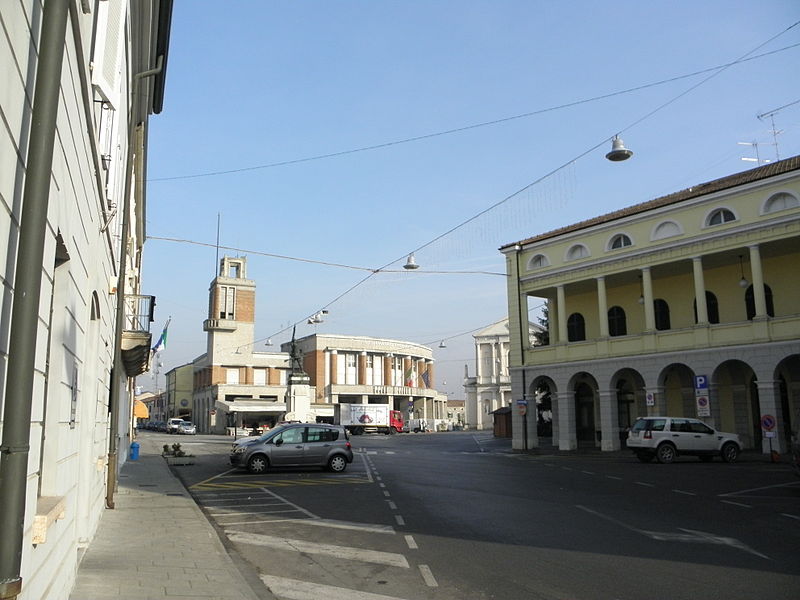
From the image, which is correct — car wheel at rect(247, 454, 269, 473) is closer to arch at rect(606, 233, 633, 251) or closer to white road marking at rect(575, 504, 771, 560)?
white road marking at rect(575, 504, 771, 560)

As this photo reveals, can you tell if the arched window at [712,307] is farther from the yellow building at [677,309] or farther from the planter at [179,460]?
the planter at [179,460]

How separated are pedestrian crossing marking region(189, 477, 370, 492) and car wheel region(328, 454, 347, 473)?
229 cm

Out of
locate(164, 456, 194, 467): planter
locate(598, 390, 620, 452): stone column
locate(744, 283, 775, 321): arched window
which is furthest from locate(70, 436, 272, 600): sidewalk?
locate(744, 283, 775, 321): arched window

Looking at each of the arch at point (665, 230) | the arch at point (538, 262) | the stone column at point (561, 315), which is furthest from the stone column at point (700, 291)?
the arch at point (538, 262)

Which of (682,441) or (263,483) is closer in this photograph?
(263,483)

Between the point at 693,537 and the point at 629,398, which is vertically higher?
the point at 629,398

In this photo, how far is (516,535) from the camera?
10844 millimetres

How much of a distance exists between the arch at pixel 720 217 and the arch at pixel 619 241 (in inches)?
154

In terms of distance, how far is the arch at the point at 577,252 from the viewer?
120 ft

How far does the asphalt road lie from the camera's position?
7.74 metres

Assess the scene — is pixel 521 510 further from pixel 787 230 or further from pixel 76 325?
pixel 787 230

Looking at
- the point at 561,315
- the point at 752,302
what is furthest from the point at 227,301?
the point at 752,302

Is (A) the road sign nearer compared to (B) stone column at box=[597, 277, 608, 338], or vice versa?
(A) the road sign

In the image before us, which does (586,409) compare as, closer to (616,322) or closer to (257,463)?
(616,322)
